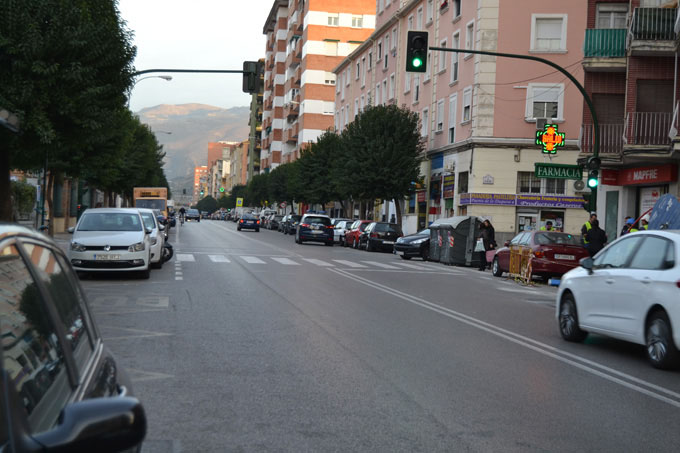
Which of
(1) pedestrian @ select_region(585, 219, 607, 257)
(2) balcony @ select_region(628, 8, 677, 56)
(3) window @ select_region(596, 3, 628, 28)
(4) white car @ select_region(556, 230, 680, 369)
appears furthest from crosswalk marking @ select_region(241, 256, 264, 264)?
(3) window @ select_region(596, 3, 628, 28)

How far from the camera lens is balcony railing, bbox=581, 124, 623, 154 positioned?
1222 inches

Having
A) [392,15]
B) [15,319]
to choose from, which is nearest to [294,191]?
[392,15]

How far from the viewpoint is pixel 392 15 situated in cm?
5616

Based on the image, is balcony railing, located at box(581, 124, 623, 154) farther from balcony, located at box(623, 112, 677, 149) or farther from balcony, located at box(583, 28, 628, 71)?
balcony, located at box(583, 28, 628, 71)

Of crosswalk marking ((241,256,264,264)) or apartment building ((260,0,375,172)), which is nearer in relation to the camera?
crosswalk marking ((241,256,264,264))

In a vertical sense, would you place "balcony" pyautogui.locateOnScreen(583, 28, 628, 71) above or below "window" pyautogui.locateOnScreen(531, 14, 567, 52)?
below

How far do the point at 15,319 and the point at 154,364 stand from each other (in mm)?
5560

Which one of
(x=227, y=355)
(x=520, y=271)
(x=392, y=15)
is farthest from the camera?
(x=392, y=15)

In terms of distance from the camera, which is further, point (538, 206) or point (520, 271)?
point (538, 206)

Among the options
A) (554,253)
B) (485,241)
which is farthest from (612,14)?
(554,253)

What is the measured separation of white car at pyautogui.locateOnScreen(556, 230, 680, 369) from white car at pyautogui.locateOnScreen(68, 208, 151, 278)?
31.9 feet

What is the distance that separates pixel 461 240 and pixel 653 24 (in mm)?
9831

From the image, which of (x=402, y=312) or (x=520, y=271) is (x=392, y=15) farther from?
(x=402, y=312)

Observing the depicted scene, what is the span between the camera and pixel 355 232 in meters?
43.5
